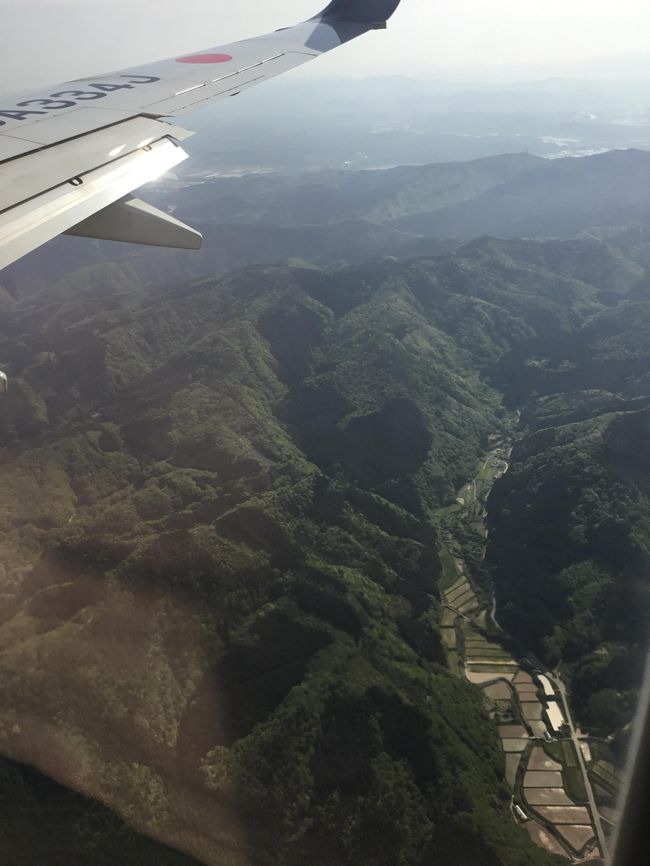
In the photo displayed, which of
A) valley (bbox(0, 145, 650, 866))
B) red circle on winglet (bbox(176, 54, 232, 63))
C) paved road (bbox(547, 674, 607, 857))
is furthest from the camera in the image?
paved road (bbox(547, 674, 607, 857))

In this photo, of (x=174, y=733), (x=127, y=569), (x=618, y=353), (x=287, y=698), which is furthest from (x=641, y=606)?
(x=618, y=353)

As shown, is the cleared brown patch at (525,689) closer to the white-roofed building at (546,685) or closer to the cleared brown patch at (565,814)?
the white-roofed building at (546,685)

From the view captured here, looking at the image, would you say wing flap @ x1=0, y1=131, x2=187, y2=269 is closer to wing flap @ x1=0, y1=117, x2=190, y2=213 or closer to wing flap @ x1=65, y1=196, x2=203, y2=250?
wing flap @ x1=0, y1=117, x2=190, y2=213

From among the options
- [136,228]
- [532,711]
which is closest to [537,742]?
[532,711]

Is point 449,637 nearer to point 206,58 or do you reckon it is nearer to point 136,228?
point 206,58

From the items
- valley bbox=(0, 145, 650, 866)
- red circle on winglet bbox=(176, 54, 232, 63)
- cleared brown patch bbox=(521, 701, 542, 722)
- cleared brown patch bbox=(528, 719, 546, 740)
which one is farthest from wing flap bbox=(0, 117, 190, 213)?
cleared brown patch bbox=(521, 701, 542, 722)

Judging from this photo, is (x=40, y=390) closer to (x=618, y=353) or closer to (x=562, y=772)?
(x=562, y=772)
